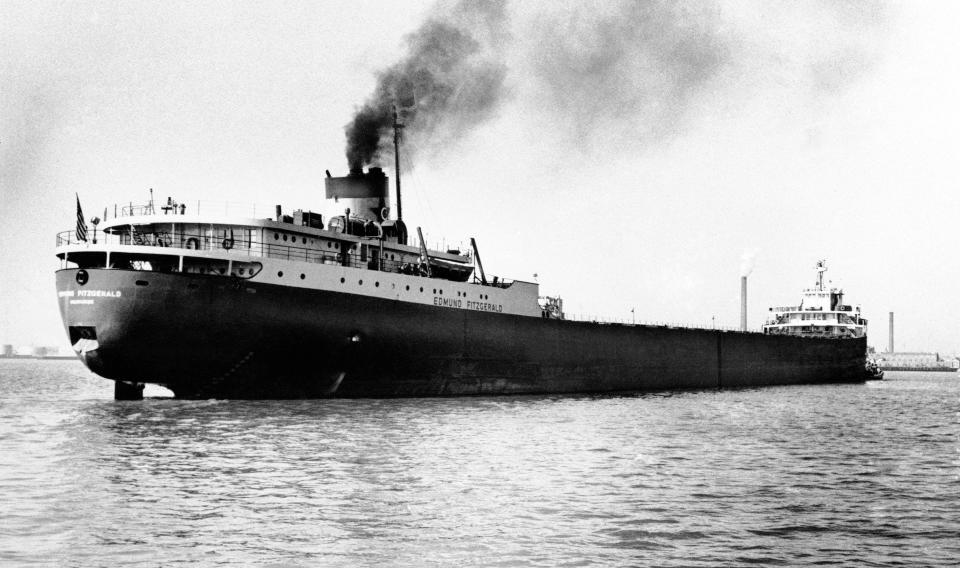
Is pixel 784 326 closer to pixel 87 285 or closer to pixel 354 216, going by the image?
pixel 354 216

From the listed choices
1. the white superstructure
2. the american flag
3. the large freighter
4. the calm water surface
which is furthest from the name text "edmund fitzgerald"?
the white superstructure

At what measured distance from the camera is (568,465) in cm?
1572

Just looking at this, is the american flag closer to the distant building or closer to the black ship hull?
the black ship hull

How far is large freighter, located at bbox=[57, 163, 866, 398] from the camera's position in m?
25.4

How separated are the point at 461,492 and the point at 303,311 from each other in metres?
15.4

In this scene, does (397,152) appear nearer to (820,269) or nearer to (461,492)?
(461,492)

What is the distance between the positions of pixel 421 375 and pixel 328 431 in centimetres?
1138

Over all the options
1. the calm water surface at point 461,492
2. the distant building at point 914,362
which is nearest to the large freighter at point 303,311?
the calm water surface at point 461,492

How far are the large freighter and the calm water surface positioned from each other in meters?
2.59

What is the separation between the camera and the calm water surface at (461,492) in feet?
31.4

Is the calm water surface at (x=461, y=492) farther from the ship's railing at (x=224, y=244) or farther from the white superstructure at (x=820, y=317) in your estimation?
the white superstructure at (x=820, y=317)

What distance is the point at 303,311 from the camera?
27266 mm

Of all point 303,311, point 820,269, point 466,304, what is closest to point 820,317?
point 820,269

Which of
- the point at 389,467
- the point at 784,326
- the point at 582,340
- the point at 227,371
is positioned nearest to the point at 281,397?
the point at 227,371
